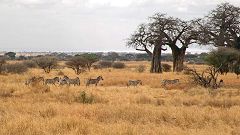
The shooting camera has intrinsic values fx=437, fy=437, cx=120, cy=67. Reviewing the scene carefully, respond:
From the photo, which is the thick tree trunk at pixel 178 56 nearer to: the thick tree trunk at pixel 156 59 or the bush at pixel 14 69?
the thick tree trunk at pixel 156 59

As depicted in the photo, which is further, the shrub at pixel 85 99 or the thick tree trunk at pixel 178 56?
the thick tree trunk at pixel 178 56

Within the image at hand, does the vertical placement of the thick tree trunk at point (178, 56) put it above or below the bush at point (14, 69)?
above

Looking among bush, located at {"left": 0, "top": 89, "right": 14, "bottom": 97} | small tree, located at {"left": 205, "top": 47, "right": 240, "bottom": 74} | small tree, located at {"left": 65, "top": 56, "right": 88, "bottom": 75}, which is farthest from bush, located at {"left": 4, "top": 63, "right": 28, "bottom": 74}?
bush, located at {"left": 0, "top": 89, "right": 14, "bottom": 97}

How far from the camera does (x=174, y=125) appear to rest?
456 inches

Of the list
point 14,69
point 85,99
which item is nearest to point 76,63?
point 14,69

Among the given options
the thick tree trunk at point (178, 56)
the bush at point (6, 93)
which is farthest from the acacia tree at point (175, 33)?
the bush at point (6, 93)

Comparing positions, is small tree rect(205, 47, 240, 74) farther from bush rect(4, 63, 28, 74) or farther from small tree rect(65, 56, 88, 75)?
bush rect(4, 63, 28, 74)

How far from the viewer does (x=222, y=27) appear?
52.8m

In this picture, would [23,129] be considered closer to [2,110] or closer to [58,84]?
[2,110]

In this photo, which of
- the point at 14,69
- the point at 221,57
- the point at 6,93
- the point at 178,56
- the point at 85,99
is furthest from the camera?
the point at 178,56

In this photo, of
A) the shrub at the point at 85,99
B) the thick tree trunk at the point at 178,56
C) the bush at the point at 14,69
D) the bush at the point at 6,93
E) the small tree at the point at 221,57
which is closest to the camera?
the shrub at the point at 85,99

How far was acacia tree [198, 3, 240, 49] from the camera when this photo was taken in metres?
51.4

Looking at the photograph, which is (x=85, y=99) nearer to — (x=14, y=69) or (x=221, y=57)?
(x=221, y=57)

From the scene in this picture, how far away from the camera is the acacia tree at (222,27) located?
51.4 meters
